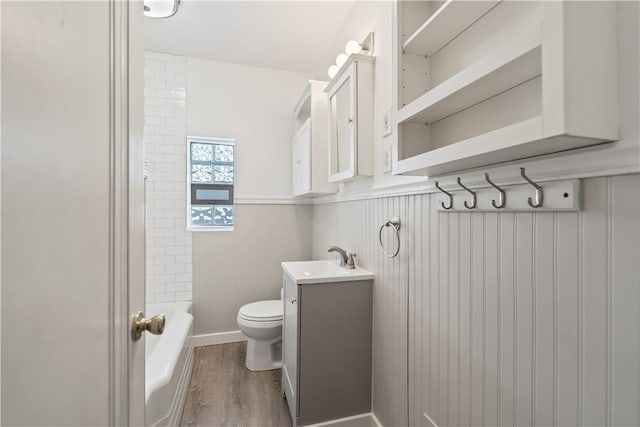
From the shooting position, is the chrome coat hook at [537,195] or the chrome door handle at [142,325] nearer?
the chrome door handle at [142,325]

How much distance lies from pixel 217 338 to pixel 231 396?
0.90 metres

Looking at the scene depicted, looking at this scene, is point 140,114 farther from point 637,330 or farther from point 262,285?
point 262,285

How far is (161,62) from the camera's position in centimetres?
273

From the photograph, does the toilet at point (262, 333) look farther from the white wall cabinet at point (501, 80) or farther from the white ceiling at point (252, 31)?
the white ceiling at point (252, 31)

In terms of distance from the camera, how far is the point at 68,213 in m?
0.44

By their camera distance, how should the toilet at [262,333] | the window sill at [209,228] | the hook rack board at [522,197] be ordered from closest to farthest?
the hook rack board at [522,197] < the toilet at [262,333] < the window sill at [209,228]

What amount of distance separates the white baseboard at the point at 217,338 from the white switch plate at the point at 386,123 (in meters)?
2.33

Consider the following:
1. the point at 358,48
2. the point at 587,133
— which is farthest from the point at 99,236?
the point at 358,48

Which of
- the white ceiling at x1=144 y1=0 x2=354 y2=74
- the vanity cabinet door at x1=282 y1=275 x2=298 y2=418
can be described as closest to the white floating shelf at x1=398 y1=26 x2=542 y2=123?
the vanity cabinet door at x1=282 y1=275 x2=298 y2=418

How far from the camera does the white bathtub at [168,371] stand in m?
1.42

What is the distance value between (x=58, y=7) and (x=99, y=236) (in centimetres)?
35

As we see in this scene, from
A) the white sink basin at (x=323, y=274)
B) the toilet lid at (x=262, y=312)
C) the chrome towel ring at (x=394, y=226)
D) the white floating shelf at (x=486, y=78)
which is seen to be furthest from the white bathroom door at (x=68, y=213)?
the toilet lid at (x=262, y=312)

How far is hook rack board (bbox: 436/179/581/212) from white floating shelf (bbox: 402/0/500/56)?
0.53 m

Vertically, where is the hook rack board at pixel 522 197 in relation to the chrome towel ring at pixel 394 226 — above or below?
above
